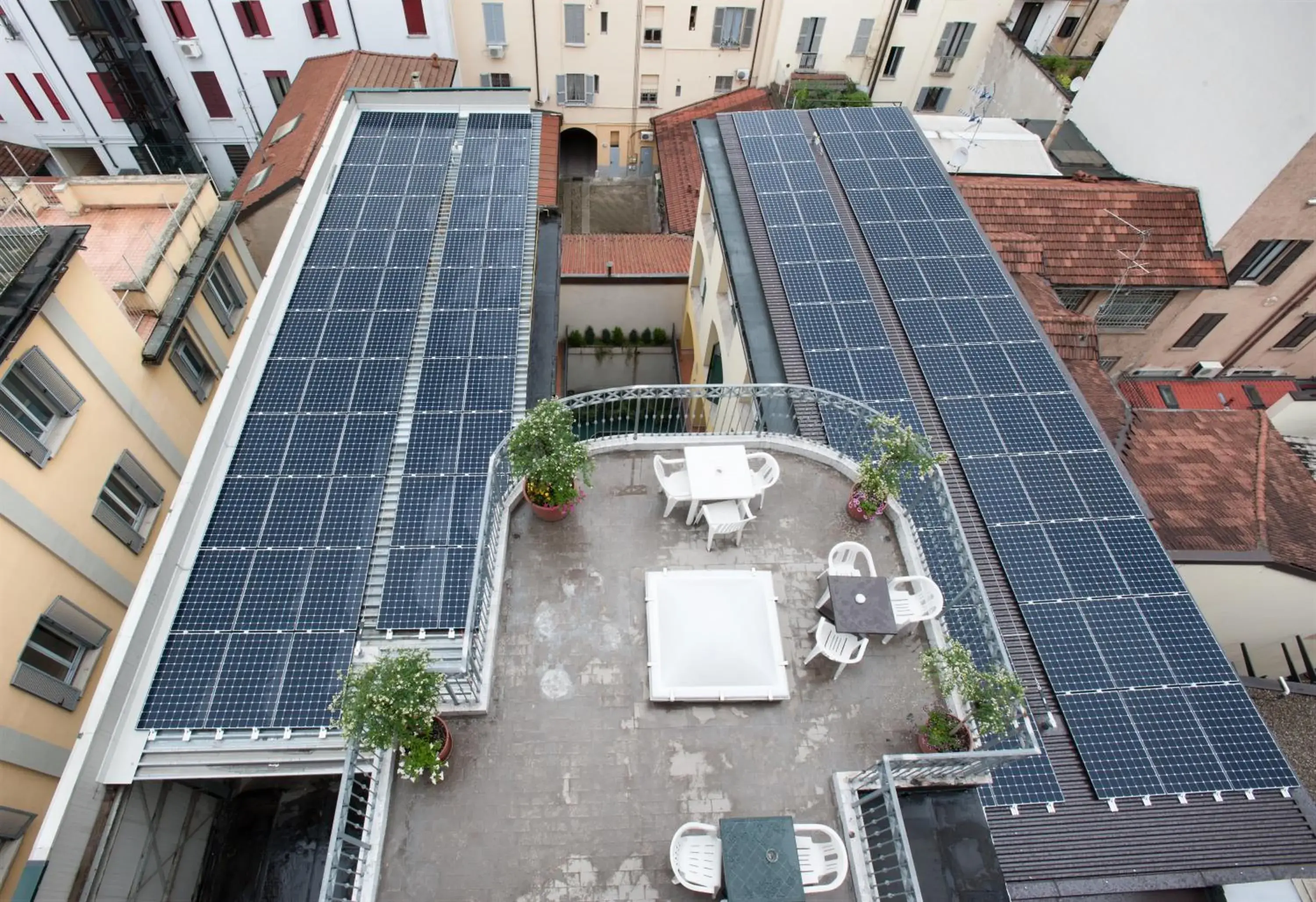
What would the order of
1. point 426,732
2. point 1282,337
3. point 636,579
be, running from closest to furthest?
1. point 426,732
2. point 636,579
3. point 1282,337

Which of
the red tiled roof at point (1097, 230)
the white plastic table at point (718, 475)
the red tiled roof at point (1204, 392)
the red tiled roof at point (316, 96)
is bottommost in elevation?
the white plastic table at point (718, 475)

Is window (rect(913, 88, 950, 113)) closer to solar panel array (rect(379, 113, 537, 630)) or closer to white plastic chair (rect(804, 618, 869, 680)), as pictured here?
solar panel array (rect(379, 113, 537, 630))

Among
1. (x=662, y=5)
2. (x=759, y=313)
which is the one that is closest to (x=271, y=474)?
(x=759, y=313)

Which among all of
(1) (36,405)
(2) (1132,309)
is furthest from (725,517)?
(2) (1132,309)

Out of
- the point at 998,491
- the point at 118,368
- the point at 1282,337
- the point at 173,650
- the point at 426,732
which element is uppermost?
the point at 1282,337

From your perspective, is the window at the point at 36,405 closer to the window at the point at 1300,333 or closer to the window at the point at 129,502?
the window at the point at 129,502

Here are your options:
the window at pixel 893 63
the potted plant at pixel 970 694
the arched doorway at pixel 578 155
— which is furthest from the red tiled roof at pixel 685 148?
the potted plant at pixel 970 694

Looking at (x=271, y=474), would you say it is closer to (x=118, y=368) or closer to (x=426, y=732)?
(x=118, y=368)
